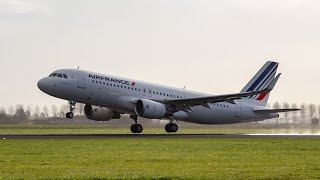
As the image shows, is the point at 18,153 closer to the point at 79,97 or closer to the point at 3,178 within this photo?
the point at 3,178

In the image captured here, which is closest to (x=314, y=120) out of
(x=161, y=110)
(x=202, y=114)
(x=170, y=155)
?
(x=202, y=114)

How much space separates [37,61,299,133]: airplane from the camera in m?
57.3

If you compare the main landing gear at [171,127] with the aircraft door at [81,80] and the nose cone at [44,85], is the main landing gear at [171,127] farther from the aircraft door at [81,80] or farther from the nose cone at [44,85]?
the nose cone at [44,85]

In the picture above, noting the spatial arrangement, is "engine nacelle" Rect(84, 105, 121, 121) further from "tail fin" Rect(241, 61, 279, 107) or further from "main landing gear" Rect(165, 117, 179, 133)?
"tail fin" Rect(241, 61, 279, 107)

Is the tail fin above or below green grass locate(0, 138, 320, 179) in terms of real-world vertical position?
above

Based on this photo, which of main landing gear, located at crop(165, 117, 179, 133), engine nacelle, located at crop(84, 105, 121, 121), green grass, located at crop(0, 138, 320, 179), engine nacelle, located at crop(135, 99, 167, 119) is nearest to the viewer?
green grass, located at crop(0, 138, 320, 179)

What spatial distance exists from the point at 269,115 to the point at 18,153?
4578 centimetres

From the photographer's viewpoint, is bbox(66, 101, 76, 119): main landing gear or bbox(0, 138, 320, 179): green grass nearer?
bbox(0, 138, 320, 179): green grass

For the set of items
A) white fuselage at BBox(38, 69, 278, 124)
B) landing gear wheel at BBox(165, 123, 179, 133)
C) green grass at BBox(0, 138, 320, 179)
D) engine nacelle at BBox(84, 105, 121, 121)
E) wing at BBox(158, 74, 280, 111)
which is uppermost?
white fuselage at BBox(38, 69, 278, 124)

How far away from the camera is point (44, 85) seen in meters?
57.7

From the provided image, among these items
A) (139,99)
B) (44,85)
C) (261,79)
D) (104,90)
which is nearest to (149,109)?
(139,99)

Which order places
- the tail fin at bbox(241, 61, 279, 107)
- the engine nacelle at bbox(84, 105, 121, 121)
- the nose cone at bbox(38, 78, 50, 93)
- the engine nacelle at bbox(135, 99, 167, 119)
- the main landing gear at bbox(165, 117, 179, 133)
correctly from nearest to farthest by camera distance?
the engine nacelle at bbox(135, 99, 167, 119) < the nose cone at bbox(38, 78, 50, 93) < the main landing gear at bbox(165, 117, 179, 133) < the engine nacelle at bbox(84, 105, 121, 121) < the tail fin at bbox(241, 61, 279, 107)

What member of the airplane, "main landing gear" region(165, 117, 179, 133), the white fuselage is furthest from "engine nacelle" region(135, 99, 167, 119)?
"main landing gear" region(165, 117, 179, 133)

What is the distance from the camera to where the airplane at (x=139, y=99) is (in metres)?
57.3
